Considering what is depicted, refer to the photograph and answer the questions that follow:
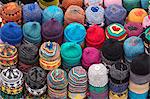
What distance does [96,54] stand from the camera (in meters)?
1.87

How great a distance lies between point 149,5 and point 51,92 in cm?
51

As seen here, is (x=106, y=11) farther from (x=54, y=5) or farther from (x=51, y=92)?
(x=51, y=92)

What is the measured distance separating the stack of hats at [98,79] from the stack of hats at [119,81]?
0.07 ft

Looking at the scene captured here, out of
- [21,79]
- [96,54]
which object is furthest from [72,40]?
[21,79]

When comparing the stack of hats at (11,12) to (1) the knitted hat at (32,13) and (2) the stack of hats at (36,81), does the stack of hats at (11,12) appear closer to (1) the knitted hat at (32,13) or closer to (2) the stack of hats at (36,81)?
(1) the knitted hat at (32,13)

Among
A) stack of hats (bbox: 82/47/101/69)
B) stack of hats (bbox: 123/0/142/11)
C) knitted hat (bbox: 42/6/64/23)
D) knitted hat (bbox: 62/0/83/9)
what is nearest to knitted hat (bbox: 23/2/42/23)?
knitted hat (bbox: 42/6/64/23)

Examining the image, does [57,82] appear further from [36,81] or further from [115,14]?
[115,14]

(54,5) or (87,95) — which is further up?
(54,5)

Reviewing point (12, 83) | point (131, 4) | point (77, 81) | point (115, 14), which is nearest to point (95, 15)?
point (115, 14)

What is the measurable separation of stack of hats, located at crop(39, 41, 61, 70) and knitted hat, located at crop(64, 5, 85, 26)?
0.13 m

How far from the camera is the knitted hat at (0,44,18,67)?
1.86 m

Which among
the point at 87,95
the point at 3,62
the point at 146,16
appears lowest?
the point at 87,95

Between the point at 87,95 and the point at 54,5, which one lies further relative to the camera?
the point at 54,5

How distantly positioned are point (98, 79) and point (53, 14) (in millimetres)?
314
